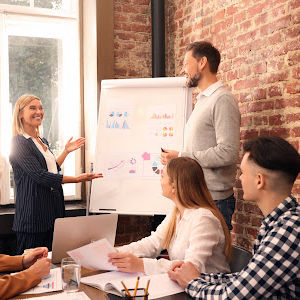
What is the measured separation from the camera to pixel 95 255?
1.77 meters

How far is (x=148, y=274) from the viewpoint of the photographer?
178cm

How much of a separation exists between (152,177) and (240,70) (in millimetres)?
1050

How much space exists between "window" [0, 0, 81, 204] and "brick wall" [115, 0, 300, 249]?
54 cm

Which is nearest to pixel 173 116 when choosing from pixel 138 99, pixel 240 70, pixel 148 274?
pixel 138 99

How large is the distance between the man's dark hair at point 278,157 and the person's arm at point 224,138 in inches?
49.4

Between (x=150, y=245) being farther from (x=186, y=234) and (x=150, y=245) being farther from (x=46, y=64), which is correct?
(x=46, y=64)

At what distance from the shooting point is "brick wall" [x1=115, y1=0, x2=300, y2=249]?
2.79m

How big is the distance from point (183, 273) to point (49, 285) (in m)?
0.48

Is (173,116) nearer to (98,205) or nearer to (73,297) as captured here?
(98,205)

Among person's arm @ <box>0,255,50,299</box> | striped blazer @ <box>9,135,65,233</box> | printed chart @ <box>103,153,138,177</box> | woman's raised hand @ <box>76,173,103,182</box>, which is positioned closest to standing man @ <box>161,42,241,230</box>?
printed chart @ <box>103,153,138,177</box>

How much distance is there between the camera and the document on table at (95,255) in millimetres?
1742

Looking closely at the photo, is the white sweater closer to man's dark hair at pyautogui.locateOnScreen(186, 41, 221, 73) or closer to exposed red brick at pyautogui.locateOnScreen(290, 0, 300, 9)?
man's dark hair at pyautogui.locateOnScreen(186, 41, 221, 73)

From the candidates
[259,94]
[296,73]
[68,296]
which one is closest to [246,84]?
[259,94]

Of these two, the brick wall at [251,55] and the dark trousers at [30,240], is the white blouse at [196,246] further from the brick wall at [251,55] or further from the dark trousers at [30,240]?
the dark trousers at [30,240]
